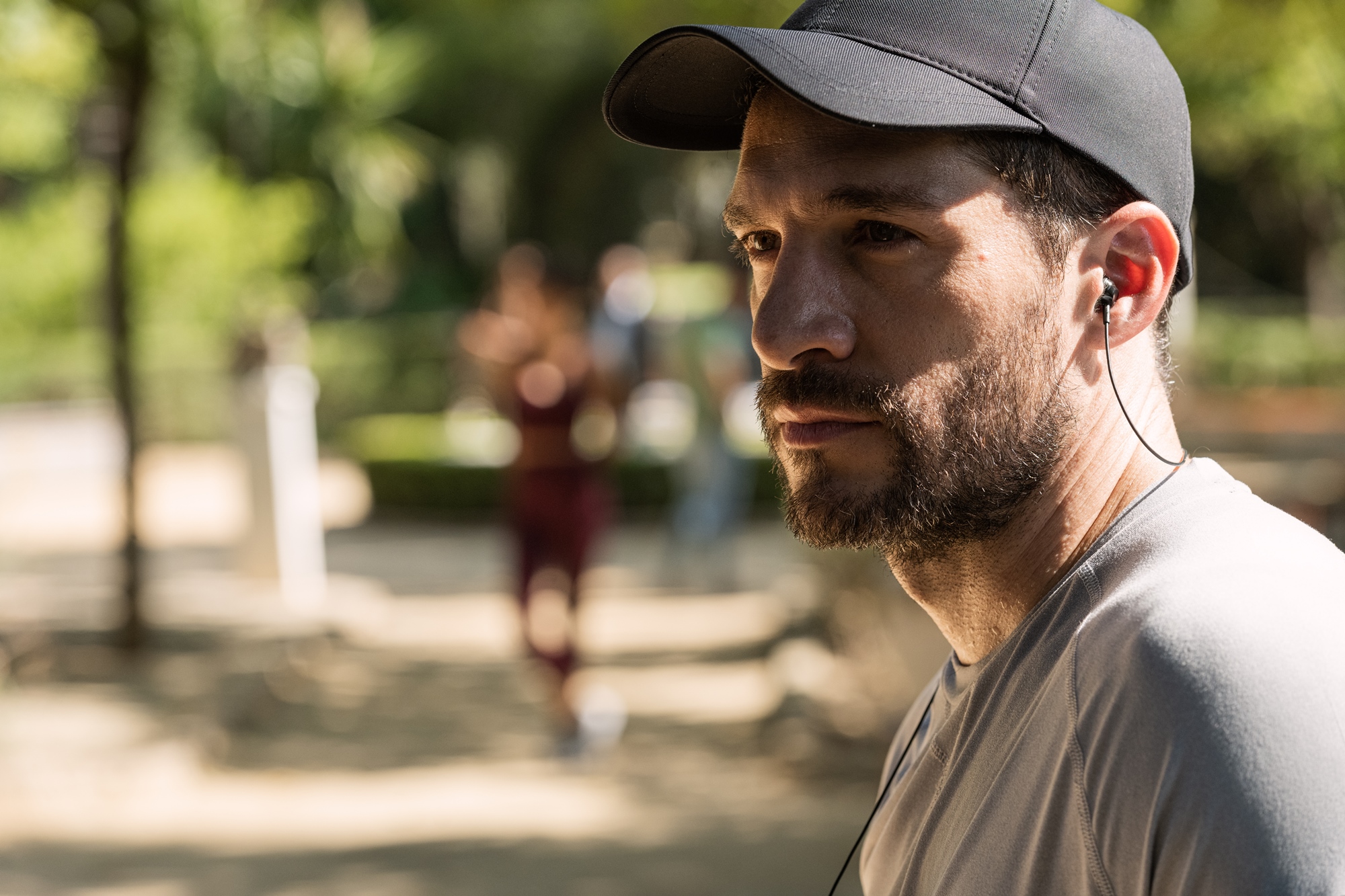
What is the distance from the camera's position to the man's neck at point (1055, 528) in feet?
4.36

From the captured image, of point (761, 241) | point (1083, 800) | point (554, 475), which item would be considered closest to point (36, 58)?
point (554, 475)

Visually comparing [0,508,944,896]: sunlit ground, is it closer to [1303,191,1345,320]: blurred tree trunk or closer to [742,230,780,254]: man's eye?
[742,230,780,254]: man's eye

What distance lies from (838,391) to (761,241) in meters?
0.24

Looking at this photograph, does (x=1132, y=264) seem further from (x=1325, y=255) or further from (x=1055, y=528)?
(x=1325, y=255)

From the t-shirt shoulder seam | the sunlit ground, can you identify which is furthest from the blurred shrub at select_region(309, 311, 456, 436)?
the t-shirt shoulder seam

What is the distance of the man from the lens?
1189 mm

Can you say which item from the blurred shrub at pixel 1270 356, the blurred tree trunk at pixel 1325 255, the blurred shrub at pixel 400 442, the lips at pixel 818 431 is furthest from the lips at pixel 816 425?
the blurred tree trunk at pixel 1325 255

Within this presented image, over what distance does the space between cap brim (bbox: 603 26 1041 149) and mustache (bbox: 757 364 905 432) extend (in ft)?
0.80

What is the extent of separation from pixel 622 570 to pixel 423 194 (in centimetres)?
2143

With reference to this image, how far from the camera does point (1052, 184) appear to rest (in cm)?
127

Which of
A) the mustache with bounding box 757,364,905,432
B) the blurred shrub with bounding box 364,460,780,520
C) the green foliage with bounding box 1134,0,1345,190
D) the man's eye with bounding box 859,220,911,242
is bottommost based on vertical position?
the mustache with bounding box 757,364,905,432

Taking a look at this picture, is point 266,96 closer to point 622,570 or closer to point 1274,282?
point 622,570

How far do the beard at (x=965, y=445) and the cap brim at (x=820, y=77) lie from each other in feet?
0.72

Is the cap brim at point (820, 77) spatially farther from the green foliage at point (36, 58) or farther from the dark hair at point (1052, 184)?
the green foliage at point (36, 58)
